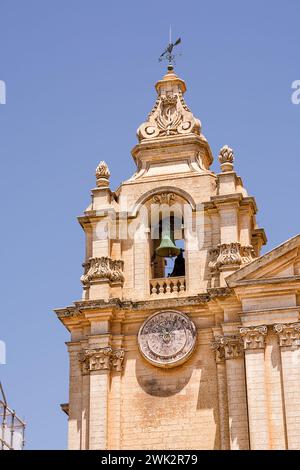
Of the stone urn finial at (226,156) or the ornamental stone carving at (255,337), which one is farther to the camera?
the stone urn finial at (226,156)

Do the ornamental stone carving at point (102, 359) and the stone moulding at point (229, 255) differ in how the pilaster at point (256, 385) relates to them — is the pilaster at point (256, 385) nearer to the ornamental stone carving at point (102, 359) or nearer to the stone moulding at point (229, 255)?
the stone moulding at point (229, 255)

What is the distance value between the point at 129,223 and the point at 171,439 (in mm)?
6102

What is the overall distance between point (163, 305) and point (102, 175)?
4.39 m

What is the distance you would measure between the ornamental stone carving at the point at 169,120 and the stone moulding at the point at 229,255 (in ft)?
13.0

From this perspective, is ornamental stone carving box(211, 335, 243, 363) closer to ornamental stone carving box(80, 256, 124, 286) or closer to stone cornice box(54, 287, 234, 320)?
stone cornice box(54, 287, 234, 320)

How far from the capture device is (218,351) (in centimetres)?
3155

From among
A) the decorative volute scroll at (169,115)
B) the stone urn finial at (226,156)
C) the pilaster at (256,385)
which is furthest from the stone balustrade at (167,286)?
the decorative volute scroll at (169,115)

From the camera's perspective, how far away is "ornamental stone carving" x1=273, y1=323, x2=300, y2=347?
30.7 m

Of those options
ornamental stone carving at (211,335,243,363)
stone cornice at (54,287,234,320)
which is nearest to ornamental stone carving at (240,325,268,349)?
ornamental stone carving at (211,335,243,363)

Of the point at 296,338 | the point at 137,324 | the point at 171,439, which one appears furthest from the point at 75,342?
the point at 296,338

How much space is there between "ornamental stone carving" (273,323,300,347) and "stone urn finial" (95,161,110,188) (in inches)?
265

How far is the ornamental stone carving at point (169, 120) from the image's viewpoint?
35.1 m
